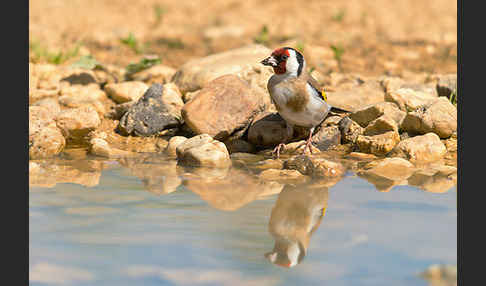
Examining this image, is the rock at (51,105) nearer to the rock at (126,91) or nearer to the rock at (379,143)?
the rock at (126,91)

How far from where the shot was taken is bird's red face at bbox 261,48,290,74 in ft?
17.2

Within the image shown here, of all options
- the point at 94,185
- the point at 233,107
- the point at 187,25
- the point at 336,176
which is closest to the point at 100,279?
the point at 94,185

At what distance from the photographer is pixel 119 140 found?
600 cm

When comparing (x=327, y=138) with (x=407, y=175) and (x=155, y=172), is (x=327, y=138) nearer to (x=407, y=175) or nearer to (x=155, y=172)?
(x=407, y=175)

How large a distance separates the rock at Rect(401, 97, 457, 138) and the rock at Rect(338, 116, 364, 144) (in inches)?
18.8

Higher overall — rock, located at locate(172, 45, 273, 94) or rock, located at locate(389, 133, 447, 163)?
rock, located at locate(172, 45, 273, 94)

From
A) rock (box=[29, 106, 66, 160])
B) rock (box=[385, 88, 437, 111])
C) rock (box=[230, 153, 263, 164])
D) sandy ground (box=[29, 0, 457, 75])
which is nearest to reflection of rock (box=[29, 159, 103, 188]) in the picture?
rock (box=[29, 106, 66, 160])

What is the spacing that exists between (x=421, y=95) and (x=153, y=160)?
2.90 meters

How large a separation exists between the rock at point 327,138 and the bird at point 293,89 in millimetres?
294

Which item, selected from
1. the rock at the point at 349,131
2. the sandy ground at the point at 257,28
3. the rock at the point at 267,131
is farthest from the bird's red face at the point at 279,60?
the sandy ground at the point at 257,28

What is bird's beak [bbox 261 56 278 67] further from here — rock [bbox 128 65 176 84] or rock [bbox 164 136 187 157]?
rock [bbox 128 65 176 84]

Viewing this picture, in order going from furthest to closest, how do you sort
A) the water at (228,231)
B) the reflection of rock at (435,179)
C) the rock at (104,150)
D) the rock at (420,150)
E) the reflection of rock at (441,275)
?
the rock at (104,150) < the rock at (420,150) < the reflection of rock at (435,179) < the water at (228,231) < the reflection of rock at (441,275)

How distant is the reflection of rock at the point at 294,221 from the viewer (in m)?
2.96

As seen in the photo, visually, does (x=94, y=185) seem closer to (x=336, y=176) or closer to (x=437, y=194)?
(x=336, y=176)
